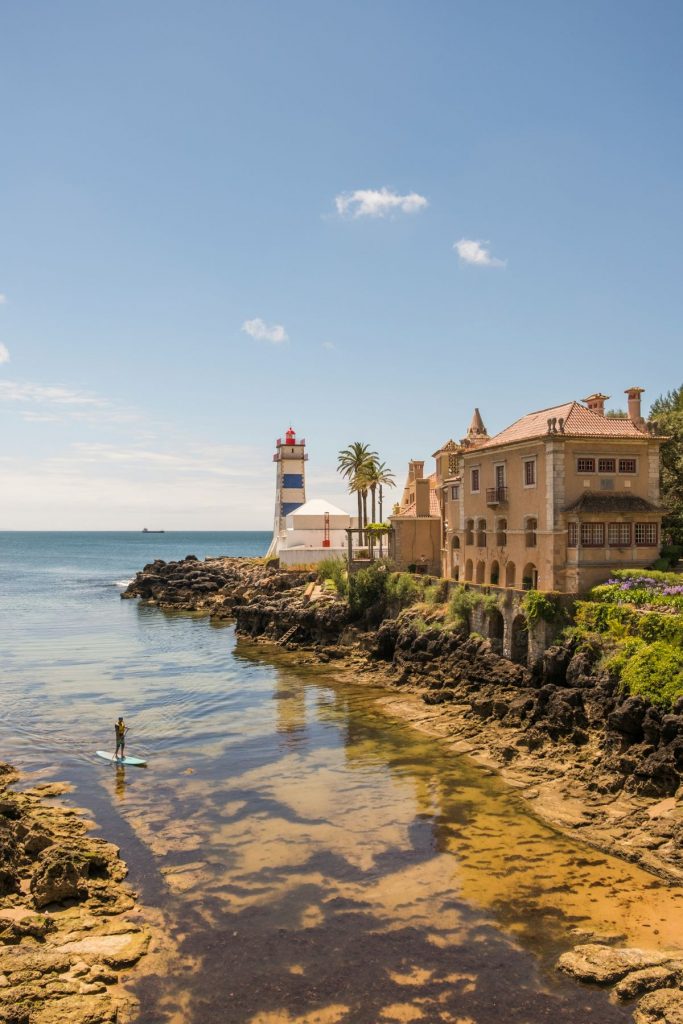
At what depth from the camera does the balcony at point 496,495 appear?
43.2 metres

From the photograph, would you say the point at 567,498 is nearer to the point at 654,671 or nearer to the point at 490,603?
the point at 490,603

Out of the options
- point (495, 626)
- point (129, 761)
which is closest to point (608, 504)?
point (495, 626)

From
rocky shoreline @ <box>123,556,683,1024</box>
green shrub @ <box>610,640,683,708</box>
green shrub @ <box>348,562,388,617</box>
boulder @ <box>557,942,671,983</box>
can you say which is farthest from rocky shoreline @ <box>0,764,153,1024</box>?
green shrub @ <box>348,562,388,617</box>

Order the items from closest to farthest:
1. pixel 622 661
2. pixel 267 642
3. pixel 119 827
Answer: pixel 119 827
pixel 622 661
pixel 267 642

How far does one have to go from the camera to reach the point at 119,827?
23969 mm

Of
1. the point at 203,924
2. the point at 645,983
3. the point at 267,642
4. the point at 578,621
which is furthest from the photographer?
the point at 267,642

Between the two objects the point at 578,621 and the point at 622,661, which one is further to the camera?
the point at 578,621

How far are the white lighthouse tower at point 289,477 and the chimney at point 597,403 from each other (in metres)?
48.1

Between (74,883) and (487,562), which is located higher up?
(487,562)

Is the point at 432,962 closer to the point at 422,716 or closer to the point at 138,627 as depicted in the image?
the point at 422,716

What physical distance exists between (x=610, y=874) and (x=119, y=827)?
14472 millimetres

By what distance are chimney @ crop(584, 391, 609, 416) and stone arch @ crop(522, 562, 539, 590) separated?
975 centimetres

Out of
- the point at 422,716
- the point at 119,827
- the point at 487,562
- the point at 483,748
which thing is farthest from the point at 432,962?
the point at 487,562

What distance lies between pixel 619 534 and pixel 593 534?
1428mm
